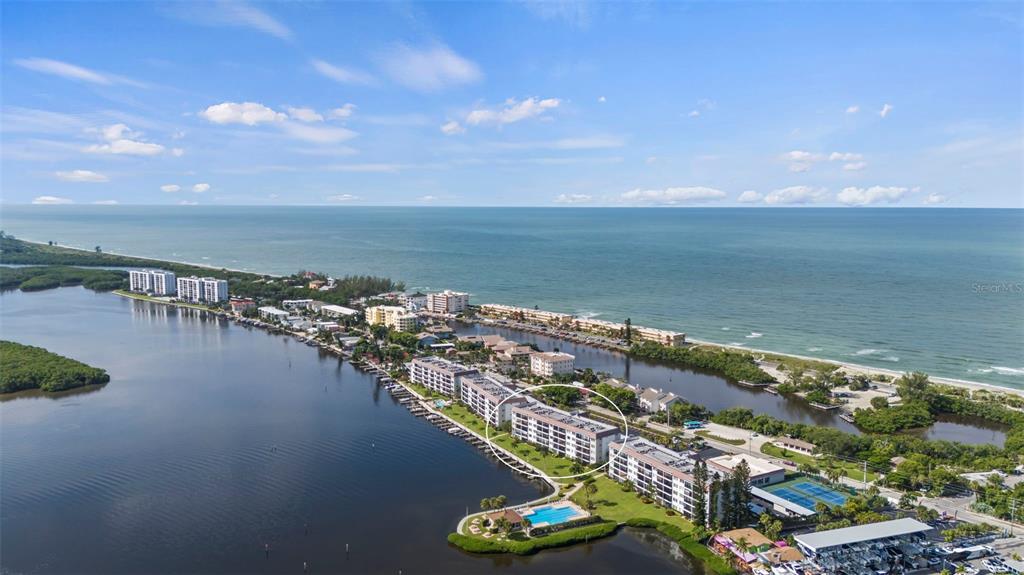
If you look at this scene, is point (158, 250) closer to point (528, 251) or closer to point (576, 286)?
point (528, 251)

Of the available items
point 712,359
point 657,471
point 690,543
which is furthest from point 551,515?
point 712,359

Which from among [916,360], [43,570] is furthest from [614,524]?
[916,360]

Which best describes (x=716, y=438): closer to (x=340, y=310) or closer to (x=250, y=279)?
(x=340, y=310)

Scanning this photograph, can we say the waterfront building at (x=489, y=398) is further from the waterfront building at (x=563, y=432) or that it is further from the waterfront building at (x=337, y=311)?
the waterfront building at (x=337, y=311)

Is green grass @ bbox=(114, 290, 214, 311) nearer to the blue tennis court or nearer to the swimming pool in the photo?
the swimming pool

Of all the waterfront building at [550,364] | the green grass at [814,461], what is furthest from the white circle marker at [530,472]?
the green grass at [814,461]
